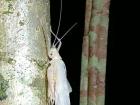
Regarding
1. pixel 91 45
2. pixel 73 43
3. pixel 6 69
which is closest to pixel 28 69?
pixel 6 69

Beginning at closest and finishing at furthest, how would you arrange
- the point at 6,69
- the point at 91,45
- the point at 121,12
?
the point at 6,69
the point at 91,45
the point at 121,12

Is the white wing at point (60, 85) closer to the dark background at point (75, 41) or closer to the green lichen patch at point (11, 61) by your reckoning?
the green lichen patch at point (11, 61)

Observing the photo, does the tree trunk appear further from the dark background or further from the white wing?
the dark background

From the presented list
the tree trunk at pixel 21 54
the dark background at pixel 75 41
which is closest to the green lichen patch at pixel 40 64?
the tree trunk at pixel 21 54

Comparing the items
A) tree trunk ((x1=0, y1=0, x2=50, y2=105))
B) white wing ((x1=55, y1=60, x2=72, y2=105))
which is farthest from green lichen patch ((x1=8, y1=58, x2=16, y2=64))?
white wing ((x1=55, y1=60, x2=72, y2=105))

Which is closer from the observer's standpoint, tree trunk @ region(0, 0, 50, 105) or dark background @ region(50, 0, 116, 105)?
tree trunk @ region(0, 0, 50, 105)

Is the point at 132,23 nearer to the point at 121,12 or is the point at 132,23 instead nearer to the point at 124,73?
the point at 121,12
